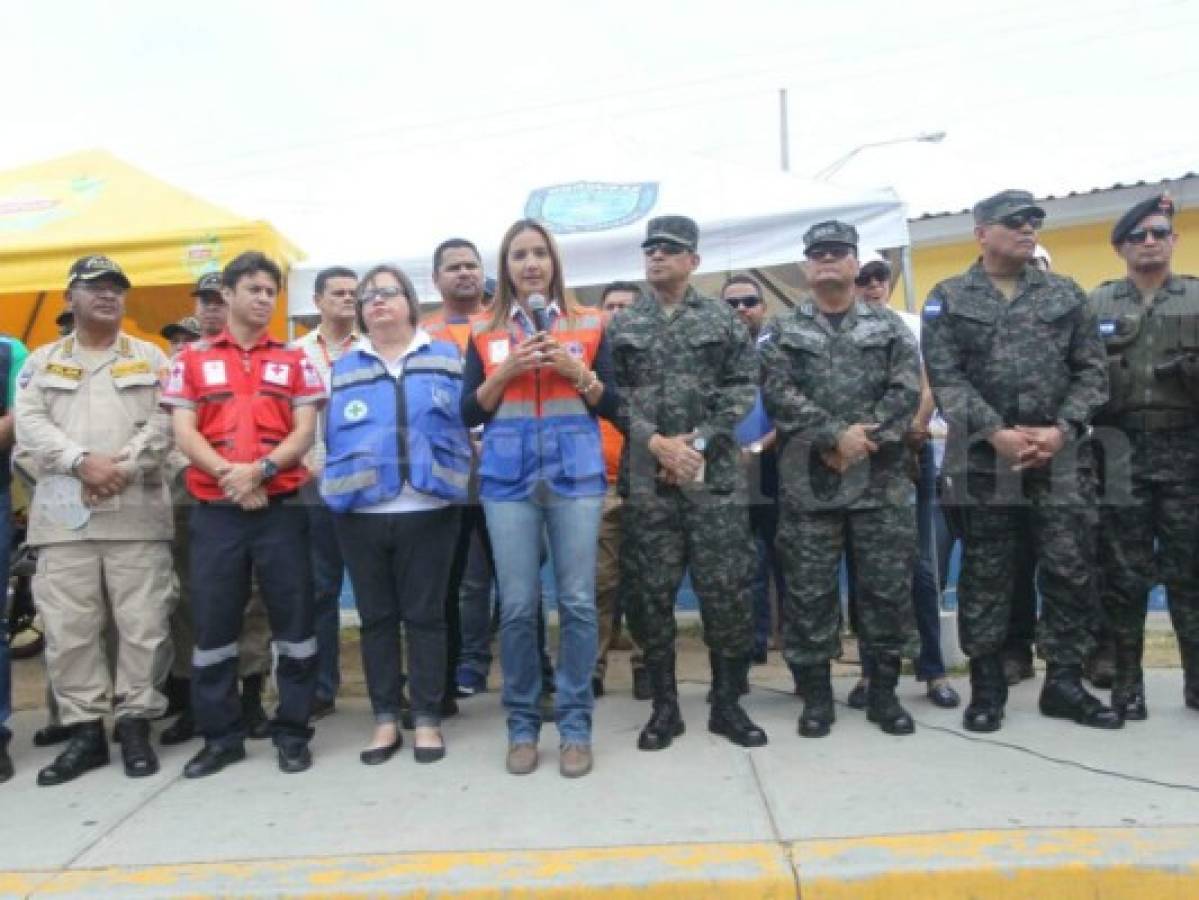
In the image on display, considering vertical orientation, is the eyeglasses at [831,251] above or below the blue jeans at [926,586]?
above

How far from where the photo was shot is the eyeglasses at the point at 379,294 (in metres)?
3.84

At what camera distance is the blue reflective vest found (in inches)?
145

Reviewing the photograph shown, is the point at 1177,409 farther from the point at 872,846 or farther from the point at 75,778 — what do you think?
the point at 75,778

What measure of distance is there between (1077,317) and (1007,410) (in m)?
0.47

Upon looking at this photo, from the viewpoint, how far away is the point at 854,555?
4.02 meters

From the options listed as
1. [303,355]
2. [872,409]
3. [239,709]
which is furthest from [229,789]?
[872,409]

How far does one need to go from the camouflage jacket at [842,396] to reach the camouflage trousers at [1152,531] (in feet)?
3.07

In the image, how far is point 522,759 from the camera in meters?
3.62

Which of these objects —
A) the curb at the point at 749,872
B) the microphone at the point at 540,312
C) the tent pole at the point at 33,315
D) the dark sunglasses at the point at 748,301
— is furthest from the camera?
the tent pole at the point at 33,315

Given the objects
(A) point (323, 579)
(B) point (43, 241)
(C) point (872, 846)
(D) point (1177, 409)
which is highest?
(B) point (43, 241)

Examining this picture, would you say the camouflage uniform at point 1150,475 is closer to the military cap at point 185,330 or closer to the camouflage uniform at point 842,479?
the camouflage uniform at point 842,479

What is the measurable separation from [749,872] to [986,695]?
1736 millimetres

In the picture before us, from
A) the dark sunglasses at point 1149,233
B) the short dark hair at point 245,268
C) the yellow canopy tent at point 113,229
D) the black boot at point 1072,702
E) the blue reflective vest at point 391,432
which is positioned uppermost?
the yellow canopy tent at point 113,229

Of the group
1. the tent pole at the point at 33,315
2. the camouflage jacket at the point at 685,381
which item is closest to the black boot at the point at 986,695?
the camouflage jacket at the point at 685,381
